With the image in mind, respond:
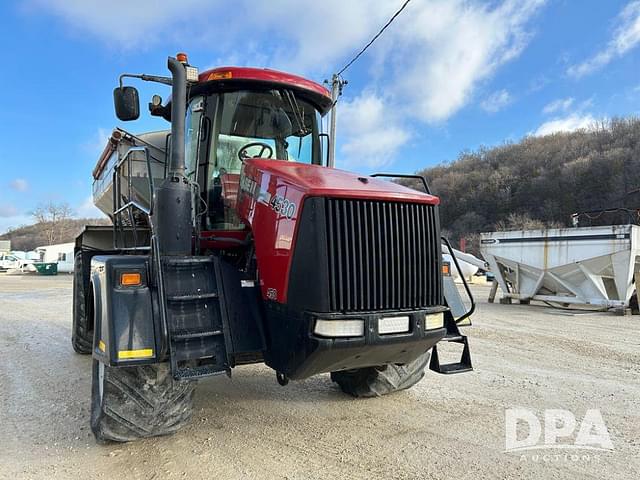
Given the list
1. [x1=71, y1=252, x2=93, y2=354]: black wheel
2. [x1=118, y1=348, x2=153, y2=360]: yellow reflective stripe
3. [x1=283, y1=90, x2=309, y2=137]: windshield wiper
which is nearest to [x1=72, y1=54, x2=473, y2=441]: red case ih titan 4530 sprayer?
[x1=118, y1=348, x2=153, y2=360]: yellow reflective stripe

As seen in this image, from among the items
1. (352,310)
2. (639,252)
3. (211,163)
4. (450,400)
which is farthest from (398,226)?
(639,252)

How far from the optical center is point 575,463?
10.0 ft

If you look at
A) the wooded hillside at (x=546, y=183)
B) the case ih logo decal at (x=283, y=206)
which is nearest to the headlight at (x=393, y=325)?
the case ih logo decal at (x=283, y=206)

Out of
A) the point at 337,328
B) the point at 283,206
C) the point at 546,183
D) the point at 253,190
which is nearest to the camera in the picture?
the point at 337,328

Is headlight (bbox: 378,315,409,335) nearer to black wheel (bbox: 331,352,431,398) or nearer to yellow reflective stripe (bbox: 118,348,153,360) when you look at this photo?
black wheel (bbox: 331,352,431,398)

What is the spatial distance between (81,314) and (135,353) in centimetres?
328

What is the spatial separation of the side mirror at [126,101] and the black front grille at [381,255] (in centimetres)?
183

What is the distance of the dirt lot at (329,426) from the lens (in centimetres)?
299

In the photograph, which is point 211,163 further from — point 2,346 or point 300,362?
point 2,346

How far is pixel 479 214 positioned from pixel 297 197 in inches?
2145

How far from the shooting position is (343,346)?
2873mm

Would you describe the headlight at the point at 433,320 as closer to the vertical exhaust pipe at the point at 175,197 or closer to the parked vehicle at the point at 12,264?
the vertical exhaust pipe at the point at 175,197

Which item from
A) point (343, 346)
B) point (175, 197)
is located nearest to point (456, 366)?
point (343, 346)

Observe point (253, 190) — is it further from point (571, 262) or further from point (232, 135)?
point (571, 262)
